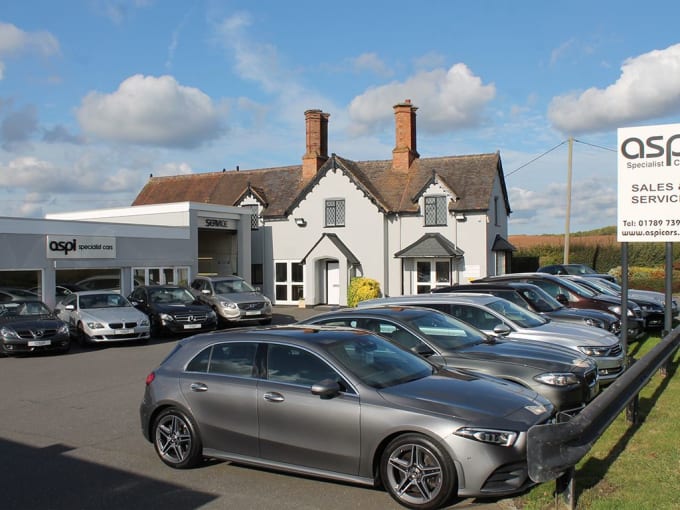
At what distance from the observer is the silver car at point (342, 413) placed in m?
5.47

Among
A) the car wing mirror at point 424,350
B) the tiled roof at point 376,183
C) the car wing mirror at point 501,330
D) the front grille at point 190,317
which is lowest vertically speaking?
the front grille at point 190,317

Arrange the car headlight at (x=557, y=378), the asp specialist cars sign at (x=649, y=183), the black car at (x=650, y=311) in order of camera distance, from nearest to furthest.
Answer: the car headlight at (x=557, y=378) < the asp specialist cars sign at (x=649, y=183) < the black car at (x=650, y=311)

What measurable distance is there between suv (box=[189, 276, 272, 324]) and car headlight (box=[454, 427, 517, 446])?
17832 mm

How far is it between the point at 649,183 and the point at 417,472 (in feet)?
26.4

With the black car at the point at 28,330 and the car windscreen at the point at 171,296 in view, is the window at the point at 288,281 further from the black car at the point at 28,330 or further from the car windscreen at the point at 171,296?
the black car at the point at 28,330

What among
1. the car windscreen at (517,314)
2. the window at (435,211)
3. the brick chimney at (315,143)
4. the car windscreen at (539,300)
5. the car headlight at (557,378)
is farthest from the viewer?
the brick chimney at (315,143)

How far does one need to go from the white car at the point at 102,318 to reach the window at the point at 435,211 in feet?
50.4

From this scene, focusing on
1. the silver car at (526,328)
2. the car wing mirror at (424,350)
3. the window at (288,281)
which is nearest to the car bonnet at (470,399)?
the car wing mirror at (424,350)

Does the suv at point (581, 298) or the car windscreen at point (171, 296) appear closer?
the suv at point (581, 298)

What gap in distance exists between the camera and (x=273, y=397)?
6410 mm

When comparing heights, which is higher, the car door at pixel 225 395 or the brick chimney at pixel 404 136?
the brick chimney at pixel 404 136

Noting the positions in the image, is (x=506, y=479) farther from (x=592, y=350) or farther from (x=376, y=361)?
(x=592, y=350)

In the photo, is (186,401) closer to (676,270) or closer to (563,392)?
(563,392)

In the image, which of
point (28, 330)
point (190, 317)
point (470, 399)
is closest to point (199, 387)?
point (470, 399)
